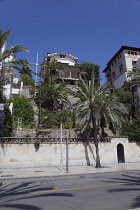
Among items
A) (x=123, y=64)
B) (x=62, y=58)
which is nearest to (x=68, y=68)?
(x=62, y=58)

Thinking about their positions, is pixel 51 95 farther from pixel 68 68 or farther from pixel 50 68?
pixel 68 68

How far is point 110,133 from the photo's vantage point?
24344mm

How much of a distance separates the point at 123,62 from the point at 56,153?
3468 centimetres

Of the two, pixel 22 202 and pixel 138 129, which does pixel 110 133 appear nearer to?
pixel 138 129

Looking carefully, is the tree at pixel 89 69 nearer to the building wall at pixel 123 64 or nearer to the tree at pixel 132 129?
the building wall at pixel 123 64

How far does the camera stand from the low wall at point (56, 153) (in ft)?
55.0

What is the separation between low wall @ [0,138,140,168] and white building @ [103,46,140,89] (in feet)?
82.9

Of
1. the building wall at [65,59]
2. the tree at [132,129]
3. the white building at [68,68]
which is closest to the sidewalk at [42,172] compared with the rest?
the tree at [132,129]

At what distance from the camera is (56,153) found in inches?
710

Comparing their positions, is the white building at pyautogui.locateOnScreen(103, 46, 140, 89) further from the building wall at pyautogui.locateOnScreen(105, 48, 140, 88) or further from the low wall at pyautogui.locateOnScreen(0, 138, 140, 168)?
the low wall at pyautogui.locateOnScreen(0, 138, 140, 168)

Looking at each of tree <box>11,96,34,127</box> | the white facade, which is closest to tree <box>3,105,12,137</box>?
tree <box>11,96,34,127</box>

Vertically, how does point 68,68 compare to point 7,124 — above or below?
above

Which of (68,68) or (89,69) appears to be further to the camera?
(68,68)

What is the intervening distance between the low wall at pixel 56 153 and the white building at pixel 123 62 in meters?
25.3
